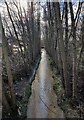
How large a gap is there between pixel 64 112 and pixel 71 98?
758mm

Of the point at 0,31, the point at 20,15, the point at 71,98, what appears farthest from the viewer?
the point at 20,15

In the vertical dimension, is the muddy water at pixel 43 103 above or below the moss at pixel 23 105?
below

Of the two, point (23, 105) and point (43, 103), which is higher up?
point (23, 105)

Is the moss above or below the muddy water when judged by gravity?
above

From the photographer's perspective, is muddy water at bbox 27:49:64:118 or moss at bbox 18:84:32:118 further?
muddy water at bbox 27:49:64:118

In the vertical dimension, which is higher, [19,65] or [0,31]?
[0,31]

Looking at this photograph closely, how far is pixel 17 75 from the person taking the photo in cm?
1474

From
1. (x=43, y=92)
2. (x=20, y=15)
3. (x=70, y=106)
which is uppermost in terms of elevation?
(x=20, y=15)

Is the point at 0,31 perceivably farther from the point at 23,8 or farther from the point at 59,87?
the point at 23,8

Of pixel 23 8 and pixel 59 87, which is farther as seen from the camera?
pixel 23 8

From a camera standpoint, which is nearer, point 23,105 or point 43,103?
point 23,105

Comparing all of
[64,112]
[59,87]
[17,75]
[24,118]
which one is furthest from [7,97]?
[17,75]

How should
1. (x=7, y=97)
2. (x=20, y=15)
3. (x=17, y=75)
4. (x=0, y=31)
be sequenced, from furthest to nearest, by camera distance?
(x=20, y=15) → (x=17, y=75) → (x=7, y=97) → (x=0, y=31)

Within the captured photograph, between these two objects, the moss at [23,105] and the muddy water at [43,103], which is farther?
the muddy water at [43,103]
